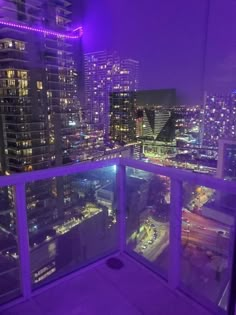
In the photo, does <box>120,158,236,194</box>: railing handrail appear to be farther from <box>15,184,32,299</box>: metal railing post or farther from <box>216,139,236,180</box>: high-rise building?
<box>216,139,236,180</box>: high-rise building

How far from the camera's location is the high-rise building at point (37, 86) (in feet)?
16.2

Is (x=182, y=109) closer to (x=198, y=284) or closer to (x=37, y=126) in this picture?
(x=198, y=284)

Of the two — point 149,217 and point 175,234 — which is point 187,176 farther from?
point 149,217

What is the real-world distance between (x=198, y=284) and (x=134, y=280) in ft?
1.29

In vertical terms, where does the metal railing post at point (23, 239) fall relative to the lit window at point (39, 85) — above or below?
below

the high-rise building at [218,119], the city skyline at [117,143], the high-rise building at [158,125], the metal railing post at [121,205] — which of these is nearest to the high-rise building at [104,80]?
the city skyline at [117,143]

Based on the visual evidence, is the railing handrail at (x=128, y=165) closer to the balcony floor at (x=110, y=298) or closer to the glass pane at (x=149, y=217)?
the glass pane at (x=149, y=217)

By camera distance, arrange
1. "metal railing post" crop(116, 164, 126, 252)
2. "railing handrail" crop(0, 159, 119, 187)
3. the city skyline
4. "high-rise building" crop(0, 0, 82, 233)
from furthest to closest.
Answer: "high-rise building" crop(0, 0, 82, 233) < "metal railing post" crop(116, 164, 126, 252) < the city skyline < "railing handrail" crop(0, 159, 119, 187)

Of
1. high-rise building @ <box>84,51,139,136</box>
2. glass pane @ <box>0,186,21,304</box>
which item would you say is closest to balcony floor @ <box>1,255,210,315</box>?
glass pane @ <box>0,186,21,304</box>

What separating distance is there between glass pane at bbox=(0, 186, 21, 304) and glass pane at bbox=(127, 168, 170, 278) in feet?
2.72

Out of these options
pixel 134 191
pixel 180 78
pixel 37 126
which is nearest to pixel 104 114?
pixel 180 78

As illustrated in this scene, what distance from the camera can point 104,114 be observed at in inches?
164

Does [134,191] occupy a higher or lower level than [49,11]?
lower

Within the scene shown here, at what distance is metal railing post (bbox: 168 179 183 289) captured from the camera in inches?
58.8
